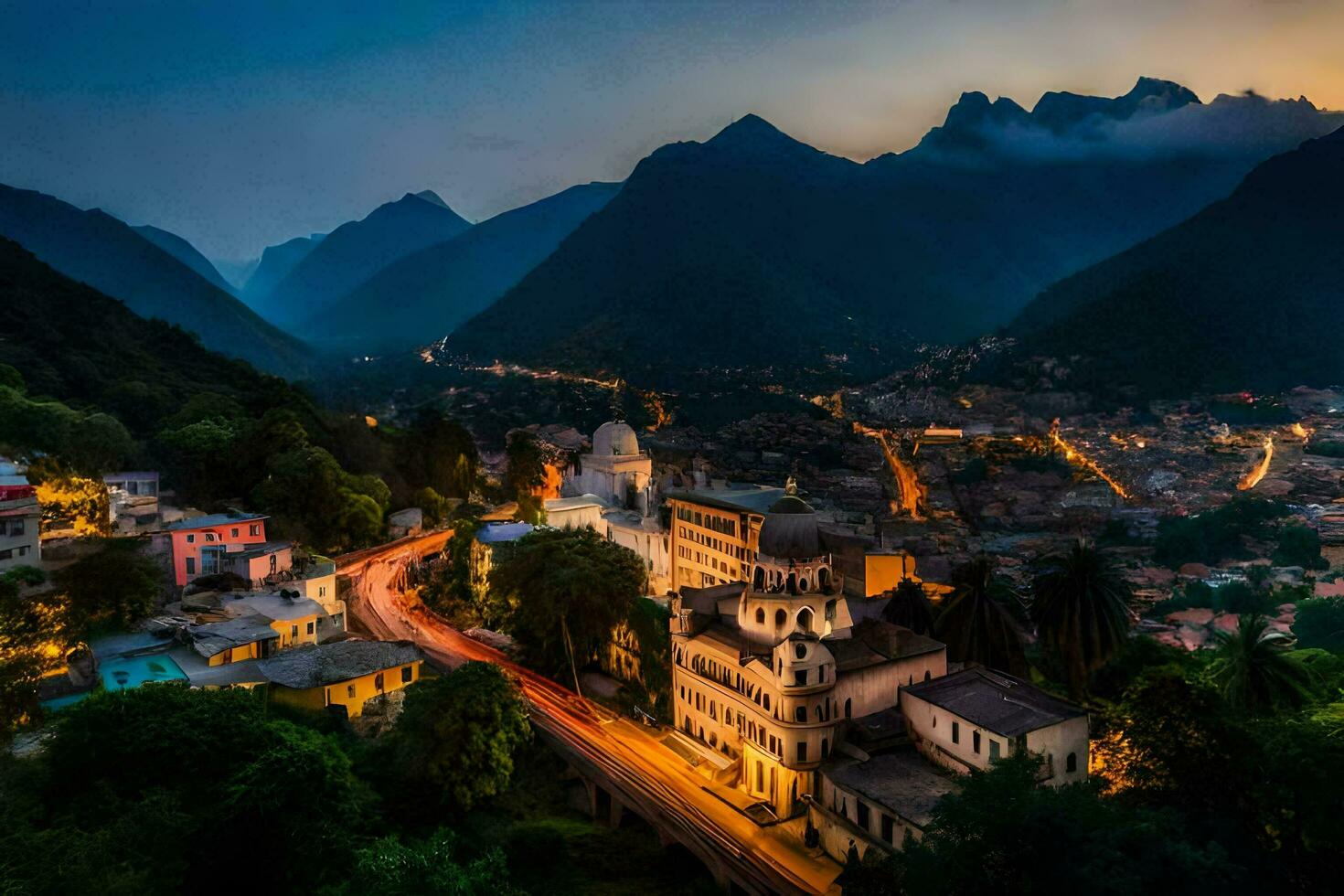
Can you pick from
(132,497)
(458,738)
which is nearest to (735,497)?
(458,738)

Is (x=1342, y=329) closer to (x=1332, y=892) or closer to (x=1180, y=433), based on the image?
(x=1180, y=433)

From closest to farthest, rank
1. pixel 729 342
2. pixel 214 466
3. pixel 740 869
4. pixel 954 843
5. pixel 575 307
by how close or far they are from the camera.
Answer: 1. pixel 954 843
2. pixel 740 869
3. pixel 214 466
4. pixel 729 342
5. pixel 575 307

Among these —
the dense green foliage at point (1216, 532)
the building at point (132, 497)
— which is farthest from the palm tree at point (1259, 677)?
the building at point (132, 497)

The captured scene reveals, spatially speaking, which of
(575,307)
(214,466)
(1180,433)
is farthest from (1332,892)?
(575,307)

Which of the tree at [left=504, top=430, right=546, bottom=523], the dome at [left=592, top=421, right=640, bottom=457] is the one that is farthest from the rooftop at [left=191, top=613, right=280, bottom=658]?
the tree at [left=504, top=430, right=546, bottom=523]

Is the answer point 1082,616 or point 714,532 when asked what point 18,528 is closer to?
point 714,532

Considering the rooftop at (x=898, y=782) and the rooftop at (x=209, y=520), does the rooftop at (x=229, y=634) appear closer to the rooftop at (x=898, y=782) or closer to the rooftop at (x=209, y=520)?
the rooftop at (x=209, y=520)
